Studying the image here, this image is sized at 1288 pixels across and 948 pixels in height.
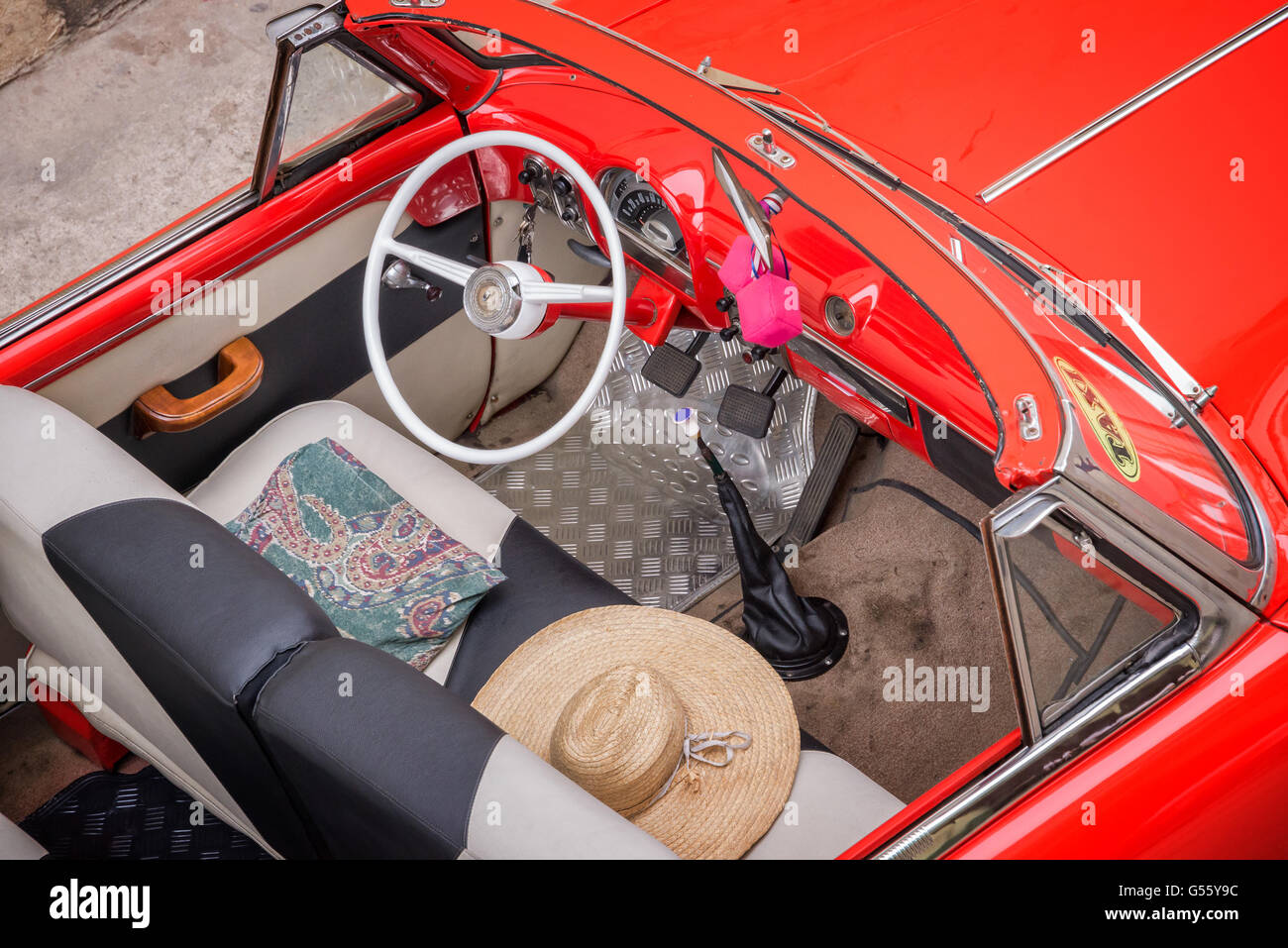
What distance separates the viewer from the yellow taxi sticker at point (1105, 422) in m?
1.57

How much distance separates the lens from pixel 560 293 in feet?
5.86

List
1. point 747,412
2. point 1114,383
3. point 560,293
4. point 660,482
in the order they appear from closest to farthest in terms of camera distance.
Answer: point 1114,383 < point 560,293 < point 747,412 < point 660,482

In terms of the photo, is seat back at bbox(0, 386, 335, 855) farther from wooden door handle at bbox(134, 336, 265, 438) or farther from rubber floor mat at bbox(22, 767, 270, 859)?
rubber floor mat at bbox(22, 767, 270, 859)

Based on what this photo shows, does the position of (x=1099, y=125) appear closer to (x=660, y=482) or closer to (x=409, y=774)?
(x=660, y=482)

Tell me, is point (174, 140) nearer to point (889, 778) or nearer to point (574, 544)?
point (574, 544)

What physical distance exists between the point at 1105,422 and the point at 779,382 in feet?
3.10

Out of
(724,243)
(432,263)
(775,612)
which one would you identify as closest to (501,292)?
(432,263)

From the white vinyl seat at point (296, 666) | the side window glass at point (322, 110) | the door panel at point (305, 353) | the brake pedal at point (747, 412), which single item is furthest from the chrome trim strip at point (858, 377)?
the side window glass at point (322, 110)

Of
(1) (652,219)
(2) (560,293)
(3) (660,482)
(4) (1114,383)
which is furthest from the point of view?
(3) (660,482)

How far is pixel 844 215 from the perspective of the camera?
1.76 meters

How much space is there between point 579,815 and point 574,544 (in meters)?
1.33

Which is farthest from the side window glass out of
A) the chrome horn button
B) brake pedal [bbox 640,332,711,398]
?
brake pedal [bbox 640,332,711,398]
